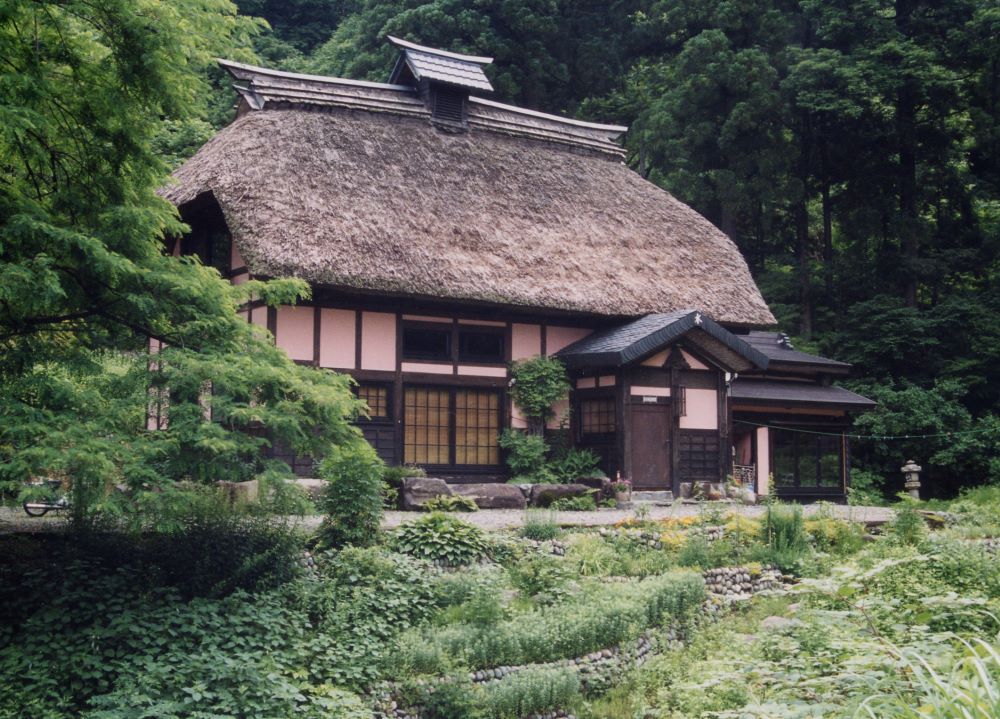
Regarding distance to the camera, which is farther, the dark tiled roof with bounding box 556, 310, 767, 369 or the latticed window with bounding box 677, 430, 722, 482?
the latticed window with bounding box 677, 430, 722, 482

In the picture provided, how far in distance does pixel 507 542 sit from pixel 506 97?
2222 centimetres

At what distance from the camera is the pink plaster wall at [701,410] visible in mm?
19953

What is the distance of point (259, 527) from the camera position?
1068 cm

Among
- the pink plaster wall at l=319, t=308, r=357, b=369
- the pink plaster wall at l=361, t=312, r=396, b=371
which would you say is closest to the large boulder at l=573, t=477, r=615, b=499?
the pink plaster wall at l=361, t=312, r=396, b=371

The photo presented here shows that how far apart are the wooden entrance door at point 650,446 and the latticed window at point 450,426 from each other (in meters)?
2.75

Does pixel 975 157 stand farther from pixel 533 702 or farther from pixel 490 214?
pixel 533 702

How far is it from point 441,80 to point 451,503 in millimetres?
11276

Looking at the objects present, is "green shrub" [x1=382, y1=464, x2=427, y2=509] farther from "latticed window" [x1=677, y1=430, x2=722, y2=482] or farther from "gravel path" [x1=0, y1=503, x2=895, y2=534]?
"latticed window" [x1=677, y1=430, x2=722, y2=482]

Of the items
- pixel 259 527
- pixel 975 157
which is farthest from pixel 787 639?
pixel 975 157

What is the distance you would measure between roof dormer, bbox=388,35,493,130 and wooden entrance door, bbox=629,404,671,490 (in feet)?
27.2

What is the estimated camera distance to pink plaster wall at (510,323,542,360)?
19797mm

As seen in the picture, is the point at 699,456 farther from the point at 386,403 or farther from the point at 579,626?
the point at 579,626

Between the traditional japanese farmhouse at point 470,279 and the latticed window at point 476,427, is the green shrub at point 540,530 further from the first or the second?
the latticed window at point 476,427

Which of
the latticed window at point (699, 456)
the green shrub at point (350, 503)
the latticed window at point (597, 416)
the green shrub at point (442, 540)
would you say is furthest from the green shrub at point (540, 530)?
the latticed window at point (699, 456)
